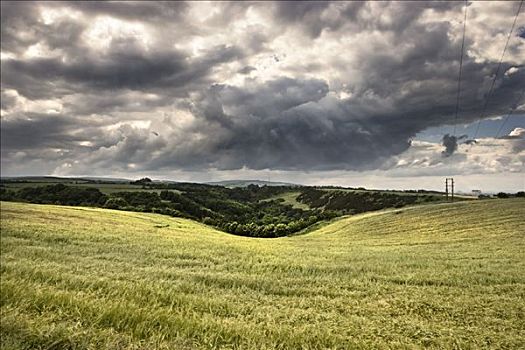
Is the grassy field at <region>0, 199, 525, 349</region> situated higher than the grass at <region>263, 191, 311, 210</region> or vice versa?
the grassy field at <region>0, 199, 525, 349</region>

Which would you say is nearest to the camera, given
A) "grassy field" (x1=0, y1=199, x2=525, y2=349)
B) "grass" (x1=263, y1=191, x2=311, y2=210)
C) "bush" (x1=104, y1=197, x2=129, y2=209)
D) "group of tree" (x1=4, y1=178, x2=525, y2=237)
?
"grassy field" (x1=0, y1=199, x2=525, y2=349)

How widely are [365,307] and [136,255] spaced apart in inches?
534

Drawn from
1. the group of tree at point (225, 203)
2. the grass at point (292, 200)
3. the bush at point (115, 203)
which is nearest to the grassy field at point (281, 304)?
the group of tree at point (225, 203)

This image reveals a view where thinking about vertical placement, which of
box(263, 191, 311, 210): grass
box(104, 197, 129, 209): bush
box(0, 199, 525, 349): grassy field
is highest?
box(0, 199, 525, 349): grassy field

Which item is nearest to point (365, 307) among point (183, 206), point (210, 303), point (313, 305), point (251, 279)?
point (313, 305)

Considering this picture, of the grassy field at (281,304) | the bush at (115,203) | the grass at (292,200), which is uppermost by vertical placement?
the grassy field at (281,304)

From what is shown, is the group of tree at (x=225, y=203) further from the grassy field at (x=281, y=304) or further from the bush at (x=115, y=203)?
the grassy field at (x=281, y=304)

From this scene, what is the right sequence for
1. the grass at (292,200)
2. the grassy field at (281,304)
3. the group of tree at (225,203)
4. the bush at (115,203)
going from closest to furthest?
the grassy field at (281,304) → the group of tree at (225,203) → the bush at (115,203) → the grass at (292,200)

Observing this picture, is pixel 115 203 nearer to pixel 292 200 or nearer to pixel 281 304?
pixel 281 304

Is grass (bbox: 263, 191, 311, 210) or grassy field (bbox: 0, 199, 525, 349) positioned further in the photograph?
grass (bbox: 263, 191, 311, 210)

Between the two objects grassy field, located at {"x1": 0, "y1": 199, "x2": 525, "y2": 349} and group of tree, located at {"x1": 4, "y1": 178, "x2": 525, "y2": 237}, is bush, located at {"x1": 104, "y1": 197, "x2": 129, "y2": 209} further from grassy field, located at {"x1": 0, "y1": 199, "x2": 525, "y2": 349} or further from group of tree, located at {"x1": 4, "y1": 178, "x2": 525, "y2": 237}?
grassy field, located at {"x1": 0, "y1": 199, "x2": 525, "y2": 349}

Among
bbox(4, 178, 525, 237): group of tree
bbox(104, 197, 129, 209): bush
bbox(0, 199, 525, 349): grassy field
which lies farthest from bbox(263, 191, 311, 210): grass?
bbox(0, 199, 525, 349): grassy field

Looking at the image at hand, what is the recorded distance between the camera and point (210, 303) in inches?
341

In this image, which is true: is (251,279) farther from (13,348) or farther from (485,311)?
(13,348)
